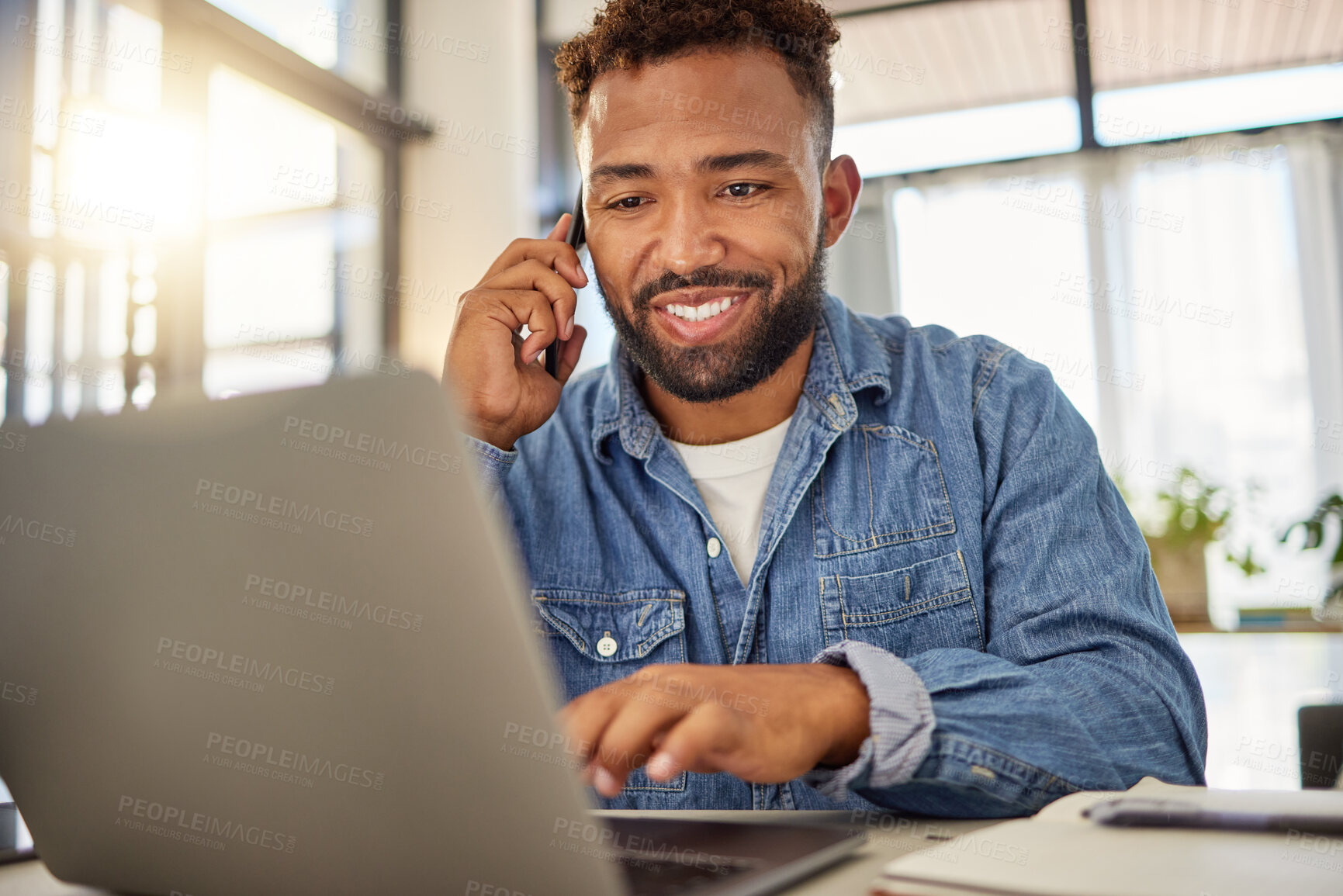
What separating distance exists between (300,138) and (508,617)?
3528mm

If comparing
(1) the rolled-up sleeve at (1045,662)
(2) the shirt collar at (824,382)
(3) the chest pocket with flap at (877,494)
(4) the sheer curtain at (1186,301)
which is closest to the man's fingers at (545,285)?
(2) the shirt collar at (824,382)

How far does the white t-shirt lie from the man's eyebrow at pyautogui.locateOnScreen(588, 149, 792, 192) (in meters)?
0.30

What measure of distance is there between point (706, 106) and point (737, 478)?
429 mm

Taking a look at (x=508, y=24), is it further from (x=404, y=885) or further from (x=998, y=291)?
(x=404, y=885)

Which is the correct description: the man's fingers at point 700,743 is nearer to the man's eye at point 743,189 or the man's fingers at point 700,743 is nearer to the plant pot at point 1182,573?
the man's eye at point 743,189

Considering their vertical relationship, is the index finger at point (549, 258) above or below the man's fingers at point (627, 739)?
above

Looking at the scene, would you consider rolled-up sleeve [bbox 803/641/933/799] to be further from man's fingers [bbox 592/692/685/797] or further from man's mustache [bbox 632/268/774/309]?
man's mustache [bbox 632/268/774/309]

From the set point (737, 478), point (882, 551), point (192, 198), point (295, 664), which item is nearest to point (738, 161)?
point (737, 478)

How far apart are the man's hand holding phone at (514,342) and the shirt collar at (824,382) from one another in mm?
73

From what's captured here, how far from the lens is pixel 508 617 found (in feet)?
1.20

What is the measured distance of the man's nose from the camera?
1169 millimetres

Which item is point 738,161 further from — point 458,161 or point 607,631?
point 458,161

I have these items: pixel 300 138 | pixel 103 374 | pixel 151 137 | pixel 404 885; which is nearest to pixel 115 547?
pixel 404 885

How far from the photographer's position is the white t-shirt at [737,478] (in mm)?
1149
